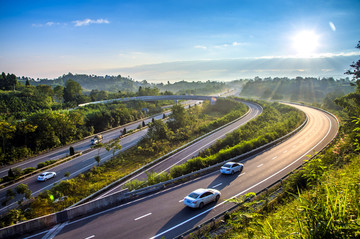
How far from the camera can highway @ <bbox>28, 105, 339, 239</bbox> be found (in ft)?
50.4

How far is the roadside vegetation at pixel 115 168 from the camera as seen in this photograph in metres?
20.6

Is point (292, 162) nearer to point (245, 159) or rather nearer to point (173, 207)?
point (245, 159)

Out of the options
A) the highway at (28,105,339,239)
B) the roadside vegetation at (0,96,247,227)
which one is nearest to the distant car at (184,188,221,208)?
the highway at (28,105,339,239)

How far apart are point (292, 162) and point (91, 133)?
46.1 meters

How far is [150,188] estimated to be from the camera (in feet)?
72.2

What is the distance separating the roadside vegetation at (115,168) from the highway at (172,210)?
18.9ft

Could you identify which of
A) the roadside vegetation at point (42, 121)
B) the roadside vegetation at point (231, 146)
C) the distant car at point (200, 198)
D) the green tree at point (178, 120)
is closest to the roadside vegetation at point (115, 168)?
the green tree at point (178, 120)

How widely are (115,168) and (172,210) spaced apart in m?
18.9

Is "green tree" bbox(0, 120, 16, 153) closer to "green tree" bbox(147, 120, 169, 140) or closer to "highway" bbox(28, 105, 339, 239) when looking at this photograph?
"green tree" bbox(147, 120, 169, 140)

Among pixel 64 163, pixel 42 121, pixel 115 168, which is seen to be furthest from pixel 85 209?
pixel 42 121

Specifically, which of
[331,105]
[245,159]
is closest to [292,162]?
[245,159]

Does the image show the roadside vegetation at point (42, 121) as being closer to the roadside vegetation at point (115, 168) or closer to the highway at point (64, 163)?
the highway at point (64, 163)

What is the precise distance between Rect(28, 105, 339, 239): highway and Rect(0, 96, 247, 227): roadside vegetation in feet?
18.9

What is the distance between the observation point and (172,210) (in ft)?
59.5
